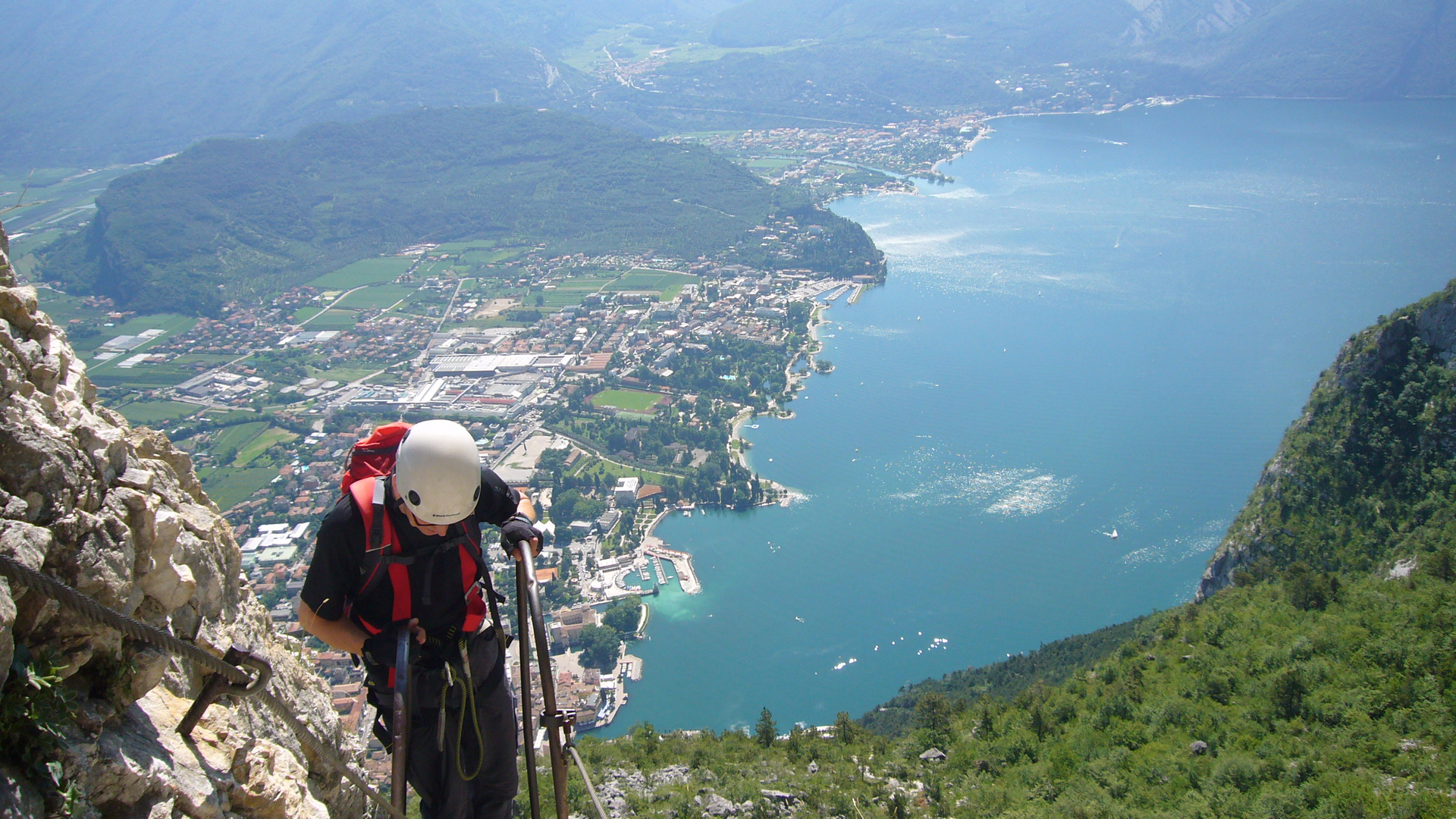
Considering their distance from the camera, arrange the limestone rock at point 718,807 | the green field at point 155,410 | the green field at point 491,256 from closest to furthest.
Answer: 1. the limestone rock at point 718,807
2. the green field at point 155,410
3. the green field at point 491,256

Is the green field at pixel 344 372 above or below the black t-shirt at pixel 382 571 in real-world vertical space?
below

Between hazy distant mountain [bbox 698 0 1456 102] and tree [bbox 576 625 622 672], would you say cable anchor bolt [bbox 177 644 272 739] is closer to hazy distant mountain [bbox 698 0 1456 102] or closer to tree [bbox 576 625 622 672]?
tree [bbox 576 625 622 672]

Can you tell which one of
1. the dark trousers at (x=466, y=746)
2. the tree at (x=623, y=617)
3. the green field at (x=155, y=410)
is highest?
the dark trousers at (x=466, y=746)

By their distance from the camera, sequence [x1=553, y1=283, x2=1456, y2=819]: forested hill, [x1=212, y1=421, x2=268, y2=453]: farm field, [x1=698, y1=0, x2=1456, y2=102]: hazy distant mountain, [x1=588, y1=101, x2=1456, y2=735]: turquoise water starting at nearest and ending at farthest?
[x1=553, y1=283, x2=1456, y2=819]: forested hill → [x1=588, y1=101, x2=1456, y2=735]: turquoise water → [x1=212, y1=421, x2=268, y2=453]: farm field → [x1=698, y1=0, x2=1456, y2=102]: hazy distant mountain

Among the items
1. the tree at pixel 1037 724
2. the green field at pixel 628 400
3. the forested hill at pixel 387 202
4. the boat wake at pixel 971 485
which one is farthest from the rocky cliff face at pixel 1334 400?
the forested hill at pixel 387 202

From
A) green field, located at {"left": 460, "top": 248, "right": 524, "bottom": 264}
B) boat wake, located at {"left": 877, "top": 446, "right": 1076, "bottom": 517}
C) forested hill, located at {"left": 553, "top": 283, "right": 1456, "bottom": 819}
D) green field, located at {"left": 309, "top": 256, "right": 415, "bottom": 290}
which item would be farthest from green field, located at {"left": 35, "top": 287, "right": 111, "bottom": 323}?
forested hill, located at {"left": 553, "top": 283, "right": 1456, "bottom": 819}

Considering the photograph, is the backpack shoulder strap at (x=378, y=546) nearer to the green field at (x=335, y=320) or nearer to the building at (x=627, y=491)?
the building at (x=627, y=491)

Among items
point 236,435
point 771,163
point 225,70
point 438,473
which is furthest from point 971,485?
point 225,70
